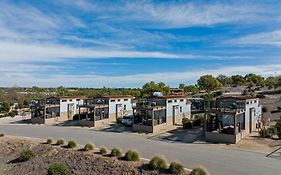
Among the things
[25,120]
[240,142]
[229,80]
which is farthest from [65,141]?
[229,80]

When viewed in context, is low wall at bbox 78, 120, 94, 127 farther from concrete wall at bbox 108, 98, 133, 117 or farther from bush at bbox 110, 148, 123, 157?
bush at bbox 110, 148, 123, 157

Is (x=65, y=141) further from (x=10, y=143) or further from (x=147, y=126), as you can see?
(x=147, y=126)

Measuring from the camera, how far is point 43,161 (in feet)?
90.8

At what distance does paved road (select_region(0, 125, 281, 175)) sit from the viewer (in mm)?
21453

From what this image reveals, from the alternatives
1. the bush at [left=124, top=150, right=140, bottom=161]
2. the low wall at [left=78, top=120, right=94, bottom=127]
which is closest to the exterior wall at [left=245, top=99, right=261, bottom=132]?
the bush at [left=124, top=150, right=140, bottom=161]

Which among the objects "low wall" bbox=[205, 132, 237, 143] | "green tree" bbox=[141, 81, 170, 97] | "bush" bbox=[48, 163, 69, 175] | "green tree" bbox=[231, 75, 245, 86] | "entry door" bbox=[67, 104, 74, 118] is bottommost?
"bush" bbox=[48, 163, 69, 175]

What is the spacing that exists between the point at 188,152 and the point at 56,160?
11034 mm

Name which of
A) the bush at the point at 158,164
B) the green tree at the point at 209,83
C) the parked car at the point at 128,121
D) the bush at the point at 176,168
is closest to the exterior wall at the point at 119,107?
the parked car at the point at 128,121

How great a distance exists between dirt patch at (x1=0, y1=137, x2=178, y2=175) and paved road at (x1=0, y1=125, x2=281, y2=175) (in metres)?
2.81

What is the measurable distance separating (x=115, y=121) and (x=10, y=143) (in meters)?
16.4

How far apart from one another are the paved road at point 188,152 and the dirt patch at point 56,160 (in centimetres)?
281

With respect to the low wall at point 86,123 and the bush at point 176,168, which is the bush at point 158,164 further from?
the low wall at point 86,123

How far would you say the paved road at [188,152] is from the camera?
2145 cm

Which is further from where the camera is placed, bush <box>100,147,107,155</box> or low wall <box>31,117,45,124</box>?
low wall <box>31,117,45,124</box>
